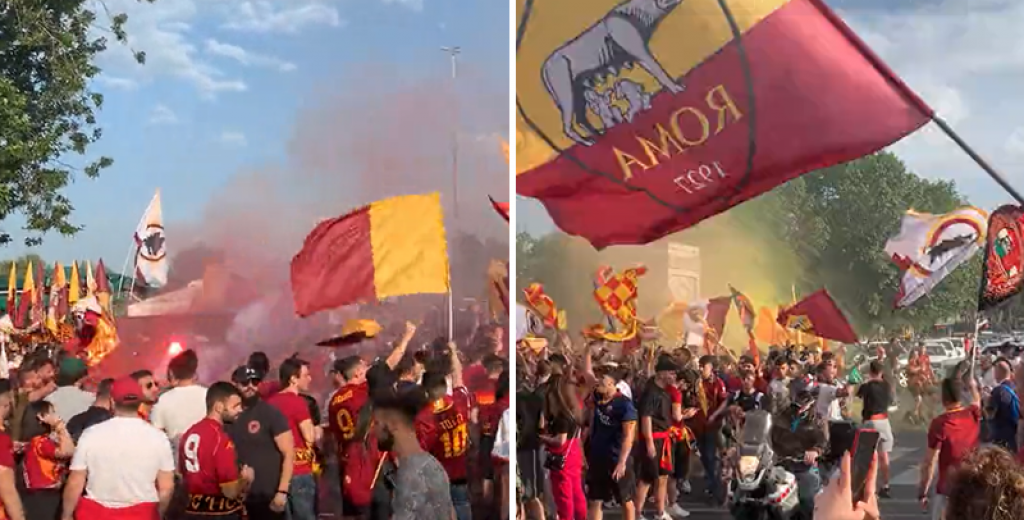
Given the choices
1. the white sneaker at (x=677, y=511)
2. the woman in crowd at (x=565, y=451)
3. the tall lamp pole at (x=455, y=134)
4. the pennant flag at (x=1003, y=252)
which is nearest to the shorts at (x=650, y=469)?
the white sneaker at (x=677, y=511)

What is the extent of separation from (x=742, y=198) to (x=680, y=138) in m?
0.35

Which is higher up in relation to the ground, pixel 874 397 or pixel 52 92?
pixel 52 92

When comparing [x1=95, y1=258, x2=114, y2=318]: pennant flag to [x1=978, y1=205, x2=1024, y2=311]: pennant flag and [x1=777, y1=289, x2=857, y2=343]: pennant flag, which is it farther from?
[x1=978, y1=205, x2=1024, y2=311]: pennant flag

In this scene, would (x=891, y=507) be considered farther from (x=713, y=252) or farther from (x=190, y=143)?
(x=190, y=143)

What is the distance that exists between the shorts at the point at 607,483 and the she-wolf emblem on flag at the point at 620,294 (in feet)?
1.96

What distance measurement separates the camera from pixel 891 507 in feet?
13.7

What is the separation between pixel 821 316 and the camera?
13.7 ft

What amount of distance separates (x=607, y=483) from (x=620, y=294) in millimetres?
793

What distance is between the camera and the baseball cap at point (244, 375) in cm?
419

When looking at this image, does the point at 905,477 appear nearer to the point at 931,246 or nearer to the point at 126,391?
the point at 931,246

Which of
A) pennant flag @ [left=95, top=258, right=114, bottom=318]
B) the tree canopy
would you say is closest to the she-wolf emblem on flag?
the tree canopy

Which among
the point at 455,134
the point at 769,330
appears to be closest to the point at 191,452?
the point at 455,134

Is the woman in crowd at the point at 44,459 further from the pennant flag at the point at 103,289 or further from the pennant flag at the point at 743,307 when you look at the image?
the pennant flag at the point at 743,307

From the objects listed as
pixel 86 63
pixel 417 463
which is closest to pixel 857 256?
pixel 417 463
